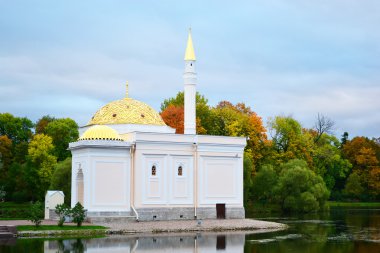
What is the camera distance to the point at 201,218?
46.6 m

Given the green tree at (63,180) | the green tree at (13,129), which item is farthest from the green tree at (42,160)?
the green tree at (13,129)

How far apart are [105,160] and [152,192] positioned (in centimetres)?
407

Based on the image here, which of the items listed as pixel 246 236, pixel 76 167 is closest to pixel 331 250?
pixel 246 236

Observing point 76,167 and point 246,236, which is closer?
point 246,236

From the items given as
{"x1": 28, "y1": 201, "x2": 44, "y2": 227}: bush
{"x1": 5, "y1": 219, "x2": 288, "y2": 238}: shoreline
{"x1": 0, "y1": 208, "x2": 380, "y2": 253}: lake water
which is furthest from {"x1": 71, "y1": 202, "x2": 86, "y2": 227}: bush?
{"x1": 0, "y1": 208, "x2": 380, "y2": 253}: lake water

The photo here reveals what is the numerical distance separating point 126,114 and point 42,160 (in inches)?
807

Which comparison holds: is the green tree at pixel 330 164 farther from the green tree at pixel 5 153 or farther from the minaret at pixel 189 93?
the green tree at pixel 5 153

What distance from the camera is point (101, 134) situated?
144 feet

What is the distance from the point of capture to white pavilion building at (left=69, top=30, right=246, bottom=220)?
43375 mm

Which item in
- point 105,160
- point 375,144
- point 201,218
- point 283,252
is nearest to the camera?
point 283,252

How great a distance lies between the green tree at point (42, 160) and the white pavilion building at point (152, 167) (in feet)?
54.7

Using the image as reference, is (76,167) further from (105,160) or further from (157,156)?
(157,156)

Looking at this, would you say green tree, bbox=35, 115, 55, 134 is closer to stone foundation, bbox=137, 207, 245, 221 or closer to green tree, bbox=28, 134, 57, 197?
green tree, bbox=28, 134, 57, 197

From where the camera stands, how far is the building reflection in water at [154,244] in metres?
28.2
